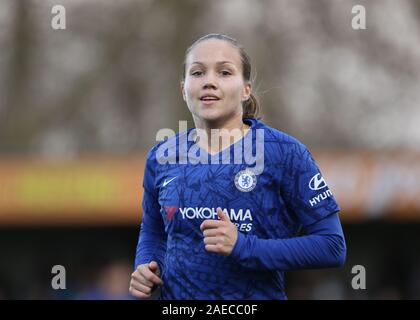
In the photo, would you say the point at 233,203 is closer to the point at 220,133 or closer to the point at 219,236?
the point at 219,236

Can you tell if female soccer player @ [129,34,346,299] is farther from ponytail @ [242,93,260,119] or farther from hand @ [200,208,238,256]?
ponytail @ [242,93,260,119]

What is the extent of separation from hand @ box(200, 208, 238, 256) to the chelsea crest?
0.22 metres

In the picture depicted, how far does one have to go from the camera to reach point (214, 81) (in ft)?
12.5

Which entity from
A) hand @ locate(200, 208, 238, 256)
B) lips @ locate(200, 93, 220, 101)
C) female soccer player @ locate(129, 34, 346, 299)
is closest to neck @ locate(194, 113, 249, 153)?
female soccer player @ locate(129, 34, 346, 299)

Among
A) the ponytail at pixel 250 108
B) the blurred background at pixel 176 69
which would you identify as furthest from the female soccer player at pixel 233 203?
the blurred background at pixel 176 69

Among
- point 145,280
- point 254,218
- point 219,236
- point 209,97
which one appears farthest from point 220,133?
point 145,280

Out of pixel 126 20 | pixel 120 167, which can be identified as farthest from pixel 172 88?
pixel 120 167

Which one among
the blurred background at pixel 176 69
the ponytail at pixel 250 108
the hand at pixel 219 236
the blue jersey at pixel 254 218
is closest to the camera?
the hand at pixel 219 236

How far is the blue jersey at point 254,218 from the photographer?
12.0 ft

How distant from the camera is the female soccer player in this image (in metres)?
3.66

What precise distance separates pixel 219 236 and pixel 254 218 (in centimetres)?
25

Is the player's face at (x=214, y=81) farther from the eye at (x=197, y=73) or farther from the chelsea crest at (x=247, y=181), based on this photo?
the chelsea crest at (x=247, y=181)

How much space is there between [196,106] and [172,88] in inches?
519
